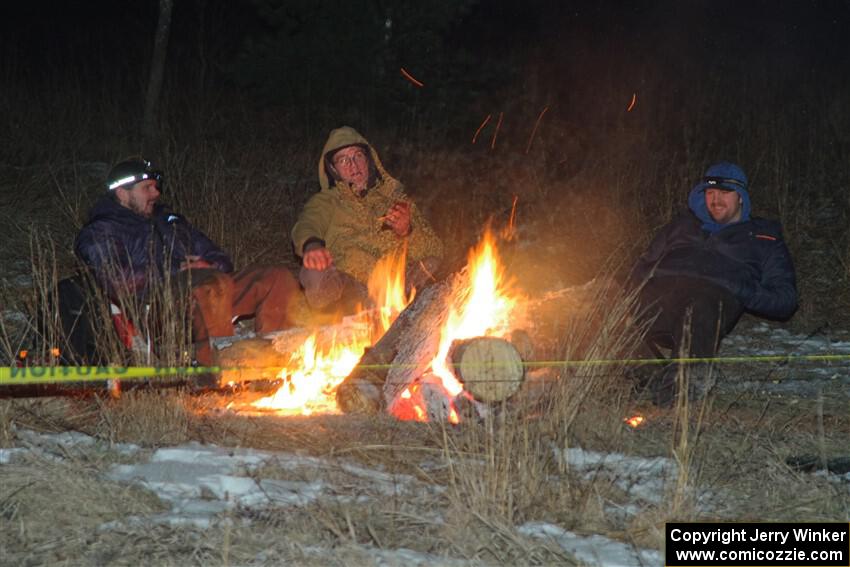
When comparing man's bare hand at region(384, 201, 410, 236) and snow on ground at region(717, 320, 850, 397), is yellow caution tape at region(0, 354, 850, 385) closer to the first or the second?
snow on ground at region(717, 320, 850, 397)

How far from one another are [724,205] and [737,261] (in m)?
0.34

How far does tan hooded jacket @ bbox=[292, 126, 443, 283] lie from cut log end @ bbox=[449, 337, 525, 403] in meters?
1.60

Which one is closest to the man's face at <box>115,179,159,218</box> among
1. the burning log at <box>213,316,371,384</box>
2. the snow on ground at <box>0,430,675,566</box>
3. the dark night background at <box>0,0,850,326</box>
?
the burning log at <box>213,316,371,384</box>

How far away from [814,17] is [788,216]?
9.04 m

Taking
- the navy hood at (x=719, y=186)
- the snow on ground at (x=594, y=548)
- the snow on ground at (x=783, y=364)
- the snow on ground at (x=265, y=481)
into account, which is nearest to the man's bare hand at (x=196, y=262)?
the snow on ground at (x=265, y=481)

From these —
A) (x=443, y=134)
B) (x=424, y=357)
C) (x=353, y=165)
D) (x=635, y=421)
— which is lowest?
(x=635, y=421)

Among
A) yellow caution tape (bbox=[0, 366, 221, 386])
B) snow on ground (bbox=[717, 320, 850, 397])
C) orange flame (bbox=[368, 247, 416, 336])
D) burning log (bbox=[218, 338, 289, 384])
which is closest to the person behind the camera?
yellow caution tape (bbox=[0, 366, 221, 386])

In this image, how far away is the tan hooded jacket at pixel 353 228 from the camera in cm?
700

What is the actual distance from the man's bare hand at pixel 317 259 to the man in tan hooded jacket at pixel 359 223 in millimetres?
275

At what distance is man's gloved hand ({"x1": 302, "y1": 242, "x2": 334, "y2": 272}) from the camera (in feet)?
21.6

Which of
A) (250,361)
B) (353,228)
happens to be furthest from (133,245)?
(353,228)

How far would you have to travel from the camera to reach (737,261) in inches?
247

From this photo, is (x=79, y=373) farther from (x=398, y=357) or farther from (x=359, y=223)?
(x=359, y=223)

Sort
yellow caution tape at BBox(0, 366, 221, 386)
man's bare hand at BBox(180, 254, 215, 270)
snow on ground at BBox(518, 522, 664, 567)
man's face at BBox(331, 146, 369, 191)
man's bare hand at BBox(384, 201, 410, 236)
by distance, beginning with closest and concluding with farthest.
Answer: snow on ground at BBox(518, 522, 664, 567) → yellow caution tape at BBox(0, 366, 221, 386) → man's bare hand at BBox(180, 254, 215, 270) → man's bare hand at BBox(384, 201, 410, 236) → man's face at BBox(331, 146, 369, 191)
